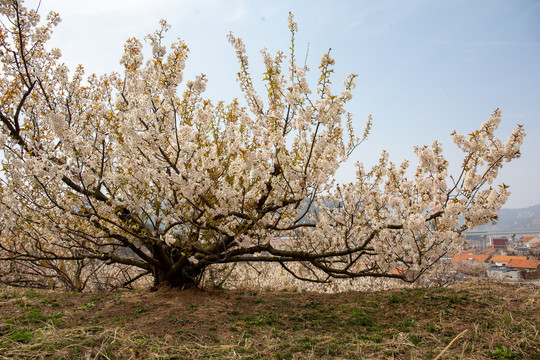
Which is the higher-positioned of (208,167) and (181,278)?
(208,167)

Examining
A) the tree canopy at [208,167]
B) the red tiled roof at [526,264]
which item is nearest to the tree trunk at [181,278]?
the tree canopy at [208,167]

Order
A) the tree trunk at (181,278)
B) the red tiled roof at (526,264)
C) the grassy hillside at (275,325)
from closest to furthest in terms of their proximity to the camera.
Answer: the grassy hillside at (275,325)
the tree trunk at (181,278)
the red tiled roof at (526,264)

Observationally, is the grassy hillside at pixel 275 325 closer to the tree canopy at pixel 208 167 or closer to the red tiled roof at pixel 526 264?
the tree canopy at pixel 208 167

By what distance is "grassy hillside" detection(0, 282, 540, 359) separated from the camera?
3398 mm

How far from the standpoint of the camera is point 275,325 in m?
4.59

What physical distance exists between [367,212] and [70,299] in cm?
525

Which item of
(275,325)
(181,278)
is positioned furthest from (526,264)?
(181,278)

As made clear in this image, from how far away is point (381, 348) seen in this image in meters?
3.53

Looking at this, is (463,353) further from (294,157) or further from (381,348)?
(294,157)

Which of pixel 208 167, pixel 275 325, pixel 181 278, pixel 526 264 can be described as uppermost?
pixel 208 167

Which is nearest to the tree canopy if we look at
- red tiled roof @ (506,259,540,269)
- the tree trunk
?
the tree trunk

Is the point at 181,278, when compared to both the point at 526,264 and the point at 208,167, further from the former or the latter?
the point at 526,264

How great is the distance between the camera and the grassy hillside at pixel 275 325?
3398mm

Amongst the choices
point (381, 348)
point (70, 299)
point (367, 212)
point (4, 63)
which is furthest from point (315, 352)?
point (4, 63)
